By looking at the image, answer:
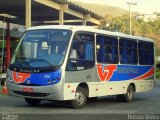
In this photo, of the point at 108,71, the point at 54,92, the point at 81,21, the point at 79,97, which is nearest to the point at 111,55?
the point at 108,71

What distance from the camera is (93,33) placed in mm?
16641

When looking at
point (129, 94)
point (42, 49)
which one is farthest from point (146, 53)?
point (42, 49)

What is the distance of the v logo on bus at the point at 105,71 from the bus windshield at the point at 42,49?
2169 mm

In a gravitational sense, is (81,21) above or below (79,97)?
above

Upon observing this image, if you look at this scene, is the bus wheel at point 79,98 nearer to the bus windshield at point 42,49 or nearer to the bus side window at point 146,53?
the bus windshield at point 42,49

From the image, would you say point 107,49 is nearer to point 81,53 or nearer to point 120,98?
point 81,53

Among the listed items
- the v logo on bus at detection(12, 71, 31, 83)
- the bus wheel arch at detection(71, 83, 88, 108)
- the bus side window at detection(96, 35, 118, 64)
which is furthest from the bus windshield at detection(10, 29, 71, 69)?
the bus side window at detection(96, 35, 118, 64)

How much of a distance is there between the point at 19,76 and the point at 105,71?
365 cm

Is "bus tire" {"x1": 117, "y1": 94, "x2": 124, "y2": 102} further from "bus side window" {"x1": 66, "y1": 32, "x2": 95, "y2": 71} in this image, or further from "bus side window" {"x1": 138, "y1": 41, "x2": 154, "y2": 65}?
"bus side window" {"x1": 66, "y1": 32, "x2": 95, "y2": 71}

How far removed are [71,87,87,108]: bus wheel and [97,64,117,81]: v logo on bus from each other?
1312 mm

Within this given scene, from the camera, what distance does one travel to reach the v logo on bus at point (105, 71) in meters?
16.9

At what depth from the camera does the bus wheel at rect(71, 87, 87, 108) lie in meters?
15.4

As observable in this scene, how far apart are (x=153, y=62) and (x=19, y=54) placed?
8.74 metres

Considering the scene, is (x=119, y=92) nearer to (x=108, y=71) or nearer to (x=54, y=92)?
(x=108, y=71)
